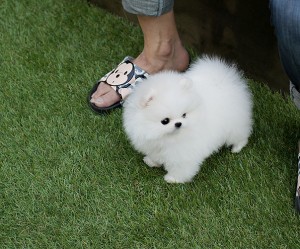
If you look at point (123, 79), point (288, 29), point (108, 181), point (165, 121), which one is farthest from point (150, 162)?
point (288, 29)

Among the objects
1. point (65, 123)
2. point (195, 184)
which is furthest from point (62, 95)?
point (195, 184)

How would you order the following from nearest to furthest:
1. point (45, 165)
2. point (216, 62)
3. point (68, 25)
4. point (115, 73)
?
point (216, 62), point (45, 165), point (115, 73), point (68, 25)

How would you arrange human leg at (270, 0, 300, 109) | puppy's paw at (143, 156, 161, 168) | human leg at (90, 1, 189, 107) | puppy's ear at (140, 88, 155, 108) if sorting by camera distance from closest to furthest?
human leg at (270, 0, 300, 109), puppy's ear at (140, 88, 155, 108), puppy's paw at (143, 156, 161, 168), human leg at (90, 1, 189, 107)

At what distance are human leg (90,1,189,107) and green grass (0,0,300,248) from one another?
7 cm

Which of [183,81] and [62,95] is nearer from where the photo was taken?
[183,81]

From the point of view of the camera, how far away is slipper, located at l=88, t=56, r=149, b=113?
1782 mm

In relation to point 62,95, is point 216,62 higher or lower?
higher

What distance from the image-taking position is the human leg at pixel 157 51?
68.4 inches

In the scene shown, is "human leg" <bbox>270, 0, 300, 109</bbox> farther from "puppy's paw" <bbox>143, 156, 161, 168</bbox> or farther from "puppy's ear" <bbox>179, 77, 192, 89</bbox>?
"puppy's paw" <bbox>143, 156, 161, 168</bbox>

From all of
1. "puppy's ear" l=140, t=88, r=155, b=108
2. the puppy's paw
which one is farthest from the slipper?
"puppy's ear" l=140, t=88, r=155, b=108

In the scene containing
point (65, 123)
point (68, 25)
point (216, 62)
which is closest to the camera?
point (216, 62)

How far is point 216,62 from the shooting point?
1453 mm

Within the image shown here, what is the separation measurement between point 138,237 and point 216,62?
0.55 m

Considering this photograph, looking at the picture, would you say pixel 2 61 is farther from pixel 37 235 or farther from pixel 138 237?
pixel 138 237
